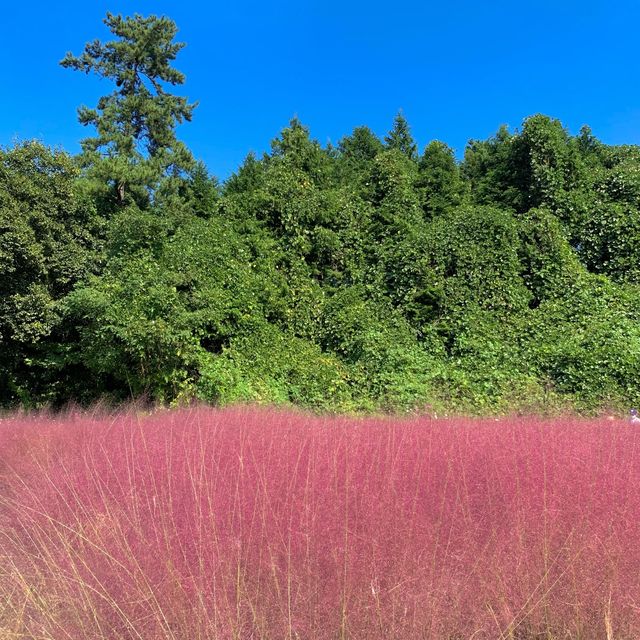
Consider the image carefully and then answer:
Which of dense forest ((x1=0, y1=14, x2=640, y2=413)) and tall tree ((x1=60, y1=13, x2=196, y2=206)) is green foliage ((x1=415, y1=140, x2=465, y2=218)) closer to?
dense forest ((x1=0, y1=14, x2=640, y2=413))

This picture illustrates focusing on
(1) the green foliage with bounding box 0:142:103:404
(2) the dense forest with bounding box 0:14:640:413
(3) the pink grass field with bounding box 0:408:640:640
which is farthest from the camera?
(1) the green foliage with bounding box 0:142:103:404

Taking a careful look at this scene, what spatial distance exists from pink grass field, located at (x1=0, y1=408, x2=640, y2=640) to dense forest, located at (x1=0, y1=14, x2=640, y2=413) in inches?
190

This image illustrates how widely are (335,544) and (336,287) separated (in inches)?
391

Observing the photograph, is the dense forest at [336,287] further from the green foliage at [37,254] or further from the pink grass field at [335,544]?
the pink grass field at [335,544]

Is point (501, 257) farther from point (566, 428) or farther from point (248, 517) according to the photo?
point (248, 517)

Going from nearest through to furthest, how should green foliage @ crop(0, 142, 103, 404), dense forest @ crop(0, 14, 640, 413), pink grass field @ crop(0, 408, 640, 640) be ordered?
pink grass field @ crop(0, 408, 640, 640) → dense forest @ crop(0, 14, 640, 413) → green foliage @ crop(0, 142, 103, 404)

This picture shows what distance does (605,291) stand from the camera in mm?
10320

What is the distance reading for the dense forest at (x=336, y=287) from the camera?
888 centimetres

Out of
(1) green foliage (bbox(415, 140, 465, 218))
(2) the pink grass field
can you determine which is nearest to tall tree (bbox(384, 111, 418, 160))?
(1) green foliage (bbox(415, 140, 465, 218))

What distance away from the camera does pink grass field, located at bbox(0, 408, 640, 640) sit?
6.82 feet

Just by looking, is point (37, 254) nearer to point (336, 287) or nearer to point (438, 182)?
point (336, 287)

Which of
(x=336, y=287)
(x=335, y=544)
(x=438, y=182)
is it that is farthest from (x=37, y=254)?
(x=438, y=182)

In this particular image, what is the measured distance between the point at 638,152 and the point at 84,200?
16062mm

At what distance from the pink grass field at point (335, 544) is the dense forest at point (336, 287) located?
4819 millimetres
